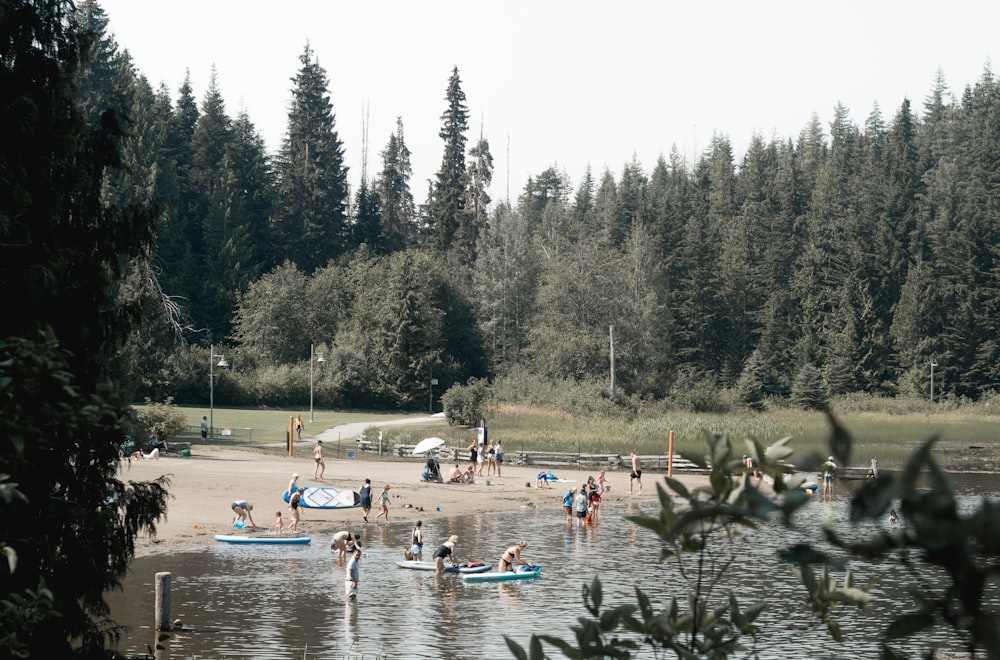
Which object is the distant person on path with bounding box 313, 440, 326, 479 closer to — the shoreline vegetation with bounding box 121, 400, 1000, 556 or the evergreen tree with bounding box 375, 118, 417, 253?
the shoreline vegetation with bounding box 121, 400, 1000, 556

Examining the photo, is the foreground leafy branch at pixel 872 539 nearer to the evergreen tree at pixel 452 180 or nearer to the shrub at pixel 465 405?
the shrub at pixel 465 405

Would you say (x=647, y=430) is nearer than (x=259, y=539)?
Answer: No

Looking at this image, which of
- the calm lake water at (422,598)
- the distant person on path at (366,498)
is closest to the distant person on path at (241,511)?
the calm lake water at (422,598)

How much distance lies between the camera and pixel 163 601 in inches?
814

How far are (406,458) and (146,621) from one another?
3188 cm

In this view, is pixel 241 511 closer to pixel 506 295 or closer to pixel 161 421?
pixel 161 421

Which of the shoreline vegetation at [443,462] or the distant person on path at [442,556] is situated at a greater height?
the shoreline vegetation at [443,462]

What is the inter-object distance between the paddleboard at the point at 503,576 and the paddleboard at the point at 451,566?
1.01 ft

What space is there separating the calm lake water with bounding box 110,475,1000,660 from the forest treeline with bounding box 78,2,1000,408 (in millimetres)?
43442

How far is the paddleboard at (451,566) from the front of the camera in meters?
28.1

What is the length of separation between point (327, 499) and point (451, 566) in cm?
1054

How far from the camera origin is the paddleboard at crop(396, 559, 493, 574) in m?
28.1

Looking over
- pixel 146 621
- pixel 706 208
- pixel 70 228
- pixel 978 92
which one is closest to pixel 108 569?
pixel 70 228

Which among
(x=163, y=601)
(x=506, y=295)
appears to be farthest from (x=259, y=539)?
(x=506, y=295)
